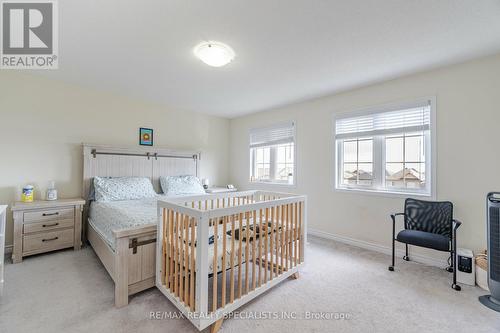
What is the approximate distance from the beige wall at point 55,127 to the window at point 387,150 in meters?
3.27

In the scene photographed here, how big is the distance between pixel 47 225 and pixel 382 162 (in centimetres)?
448

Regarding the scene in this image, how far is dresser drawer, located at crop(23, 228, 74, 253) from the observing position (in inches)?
104

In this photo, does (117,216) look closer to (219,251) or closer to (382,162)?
(219,251)

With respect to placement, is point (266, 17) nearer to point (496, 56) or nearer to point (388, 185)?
point (496, 56)

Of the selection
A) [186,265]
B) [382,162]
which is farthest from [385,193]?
[186,265]

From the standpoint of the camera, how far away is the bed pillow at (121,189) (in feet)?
10.2

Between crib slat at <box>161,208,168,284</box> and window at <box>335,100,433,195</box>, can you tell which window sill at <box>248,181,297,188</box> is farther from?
crib slat at <box>161,208,168,284</box>

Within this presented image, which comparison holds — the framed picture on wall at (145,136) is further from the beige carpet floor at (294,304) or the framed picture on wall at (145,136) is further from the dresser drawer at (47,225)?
the beige carpet floor at (294,304)

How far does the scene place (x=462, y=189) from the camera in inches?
96.3

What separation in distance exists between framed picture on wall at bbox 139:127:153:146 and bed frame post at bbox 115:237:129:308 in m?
2.52

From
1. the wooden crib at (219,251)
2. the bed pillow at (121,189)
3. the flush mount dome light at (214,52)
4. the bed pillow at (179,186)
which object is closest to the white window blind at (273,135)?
the bed pillow at (179,186)

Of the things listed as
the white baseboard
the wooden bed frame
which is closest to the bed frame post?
the wooden bed frame

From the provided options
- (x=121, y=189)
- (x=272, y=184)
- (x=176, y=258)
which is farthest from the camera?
(x=272, y=184)

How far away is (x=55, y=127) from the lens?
3.14 m
